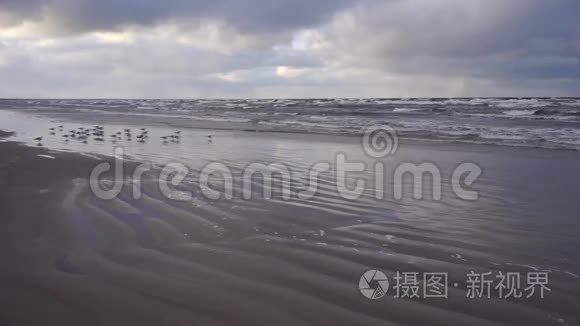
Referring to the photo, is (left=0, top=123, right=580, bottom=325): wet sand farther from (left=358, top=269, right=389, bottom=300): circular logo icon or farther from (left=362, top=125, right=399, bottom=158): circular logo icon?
(left=362, top=125, right=399, bottom=158): circular logo icon

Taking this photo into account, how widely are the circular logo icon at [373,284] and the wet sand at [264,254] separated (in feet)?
0.21

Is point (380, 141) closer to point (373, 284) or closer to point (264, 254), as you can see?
point (264, 254)

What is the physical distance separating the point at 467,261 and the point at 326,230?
1442 mm

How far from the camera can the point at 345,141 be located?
Answer: 1438cm

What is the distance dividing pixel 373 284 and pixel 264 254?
1.03 meters

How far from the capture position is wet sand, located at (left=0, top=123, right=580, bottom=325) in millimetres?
2619

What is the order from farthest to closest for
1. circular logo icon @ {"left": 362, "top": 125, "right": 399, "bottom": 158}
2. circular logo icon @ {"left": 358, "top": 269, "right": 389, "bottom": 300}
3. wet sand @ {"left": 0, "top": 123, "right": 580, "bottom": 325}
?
circular logo icon @ {"left": 362, "top": 125, "right": 399, "bottom": 158}
circular logo icon @ {"left": 358, "top": 269, "right": 389, "bottom": 300}
wet sand @ {"left": 0, "top": 123, "right": 580, "bottom": 325}

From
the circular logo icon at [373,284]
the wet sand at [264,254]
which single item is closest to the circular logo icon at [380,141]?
the wet sand at [264,254]

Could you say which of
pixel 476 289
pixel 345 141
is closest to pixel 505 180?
pixel 476 289

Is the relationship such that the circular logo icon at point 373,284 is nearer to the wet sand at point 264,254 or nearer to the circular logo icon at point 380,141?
the wet sand at point 264,254

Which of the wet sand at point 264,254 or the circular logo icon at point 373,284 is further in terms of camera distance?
the circular logo icon at point 373,284

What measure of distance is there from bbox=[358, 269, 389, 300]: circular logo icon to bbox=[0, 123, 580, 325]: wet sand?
6cm

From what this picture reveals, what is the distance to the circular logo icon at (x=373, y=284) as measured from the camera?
291 centimetres

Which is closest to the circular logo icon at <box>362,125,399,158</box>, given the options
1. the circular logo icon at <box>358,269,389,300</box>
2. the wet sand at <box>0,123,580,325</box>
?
the wet sand at <box>0,123,580,325</box>
